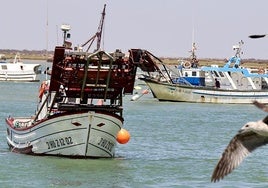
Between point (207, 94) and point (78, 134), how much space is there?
30348 millimetres

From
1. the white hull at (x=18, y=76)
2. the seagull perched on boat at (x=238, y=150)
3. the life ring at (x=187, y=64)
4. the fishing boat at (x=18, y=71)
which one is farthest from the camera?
the white hull at (x=18, y=76)

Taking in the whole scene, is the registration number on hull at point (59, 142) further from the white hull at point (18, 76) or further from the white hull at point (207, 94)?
the white hull at point (18, 76)

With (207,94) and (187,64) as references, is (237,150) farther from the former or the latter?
(187,64)

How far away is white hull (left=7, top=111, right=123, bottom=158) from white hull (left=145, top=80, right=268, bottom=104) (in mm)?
29087

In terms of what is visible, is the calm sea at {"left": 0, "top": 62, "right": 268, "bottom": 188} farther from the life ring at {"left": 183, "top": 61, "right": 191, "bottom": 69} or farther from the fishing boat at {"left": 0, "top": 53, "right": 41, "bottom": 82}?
the fishing boat at {"left": 0, "top": 53, "right": 41, "bottom": 82}

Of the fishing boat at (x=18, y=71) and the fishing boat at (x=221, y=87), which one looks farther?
the fishing boat at (x=18, y=71)

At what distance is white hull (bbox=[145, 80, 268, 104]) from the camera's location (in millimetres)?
50450

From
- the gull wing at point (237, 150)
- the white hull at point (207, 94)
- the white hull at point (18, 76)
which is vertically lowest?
the white hull at point (18, 76)

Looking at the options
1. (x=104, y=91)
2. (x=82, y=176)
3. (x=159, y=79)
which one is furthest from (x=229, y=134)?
(x=159, y=79)

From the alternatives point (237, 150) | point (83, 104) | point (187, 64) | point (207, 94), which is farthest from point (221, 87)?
point (237, 150)

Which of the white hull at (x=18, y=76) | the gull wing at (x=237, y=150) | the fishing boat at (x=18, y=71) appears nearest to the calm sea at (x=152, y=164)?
the gull wing at (x=237, y=150)

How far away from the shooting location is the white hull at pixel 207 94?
50.5 metres

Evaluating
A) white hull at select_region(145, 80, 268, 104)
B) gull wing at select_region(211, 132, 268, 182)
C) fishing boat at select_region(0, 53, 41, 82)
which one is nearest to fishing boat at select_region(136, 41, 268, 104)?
white hull at select_region(145, 80, 268, 104)

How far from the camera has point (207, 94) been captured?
5069 cm
